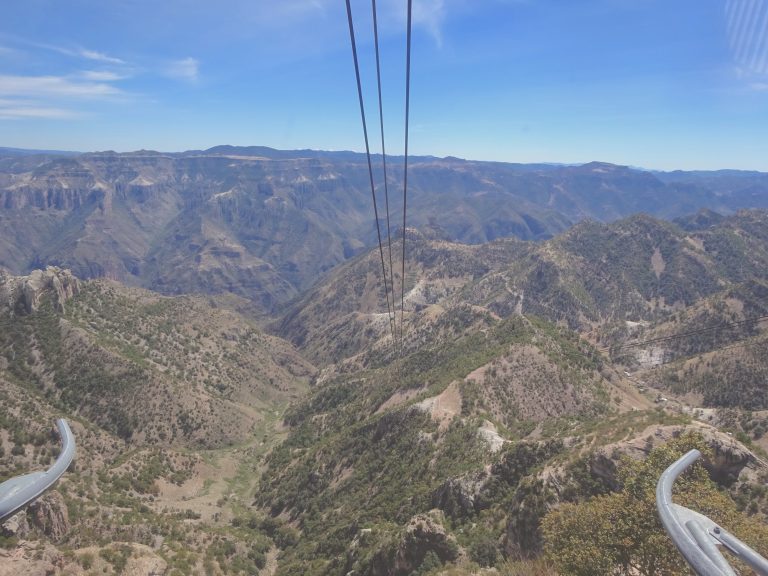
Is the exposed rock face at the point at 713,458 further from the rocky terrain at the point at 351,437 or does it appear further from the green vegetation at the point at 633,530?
→ the green vegetation at the point at 633,530

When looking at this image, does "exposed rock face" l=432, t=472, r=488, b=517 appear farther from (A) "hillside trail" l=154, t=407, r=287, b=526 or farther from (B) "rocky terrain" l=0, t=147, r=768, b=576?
(A) "hillside trail" l=154, t=407, r=287, b=526

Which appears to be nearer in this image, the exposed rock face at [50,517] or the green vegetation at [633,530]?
the green vegetation at [633,530]

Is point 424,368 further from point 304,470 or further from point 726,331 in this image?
point 726,331

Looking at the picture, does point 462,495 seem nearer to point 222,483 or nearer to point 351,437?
point 351,437

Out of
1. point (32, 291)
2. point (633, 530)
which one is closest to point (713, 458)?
point (633, 530)

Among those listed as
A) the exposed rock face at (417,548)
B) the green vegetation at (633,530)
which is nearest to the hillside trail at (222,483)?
the exposed rock face at (417,548)

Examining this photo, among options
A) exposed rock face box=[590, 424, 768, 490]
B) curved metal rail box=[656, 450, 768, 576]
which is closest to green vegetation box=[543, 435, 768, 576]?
curved metal rail box=[656, 450, 768, 576]

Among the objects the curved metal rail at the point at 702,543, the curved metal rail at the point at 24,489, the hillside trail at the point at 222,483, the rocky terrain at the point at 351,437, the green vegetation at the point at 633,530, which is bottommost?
the hillside trail at the point at 222,483
